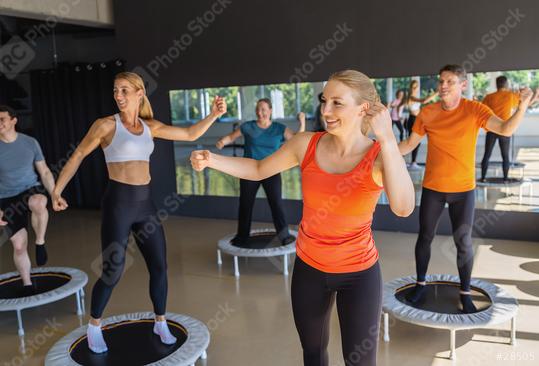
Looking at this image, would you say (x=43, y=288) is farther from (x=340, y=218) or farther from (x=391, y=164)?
(x=391, y=164)

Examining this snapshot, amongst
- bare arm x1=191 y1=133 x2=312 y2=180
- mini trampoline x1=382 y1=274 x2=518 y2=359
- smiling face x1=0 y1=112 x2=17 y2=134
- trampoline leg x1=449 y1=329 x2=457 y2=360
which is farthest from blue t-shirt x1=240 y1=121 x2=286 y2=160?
bare arm x1=191 y1=133 x2=312 y2=180

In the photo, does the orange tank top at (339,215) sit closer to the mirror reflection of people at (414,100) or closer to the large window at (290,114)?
the large window at (290,114)

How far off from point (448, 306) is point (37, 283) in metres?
3.30

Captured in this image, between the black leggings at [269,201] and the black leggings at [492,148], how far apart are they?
2.28 meters

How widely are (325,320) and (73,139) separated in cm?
744

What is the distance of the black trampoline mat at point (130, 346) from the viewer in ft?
10.5

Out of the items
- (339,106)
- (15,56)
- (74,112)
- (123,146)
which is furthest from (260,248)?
(15,56)

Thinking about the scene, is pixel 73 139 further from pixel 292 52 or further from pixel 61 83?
pixel 292 52

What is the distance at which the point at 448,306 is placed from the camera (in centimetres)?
366

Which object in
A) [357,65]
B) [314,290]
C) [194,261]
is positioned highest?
[357,65]

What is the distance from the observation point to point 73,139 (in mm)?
8672

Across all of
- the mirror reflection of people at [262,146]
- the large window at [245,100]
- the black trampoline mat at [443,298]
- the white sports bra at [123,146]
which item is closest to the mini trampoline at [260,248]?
the mirror reflection of people at [262,146]

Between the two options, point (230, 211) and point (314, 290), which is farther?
point (230, 211)

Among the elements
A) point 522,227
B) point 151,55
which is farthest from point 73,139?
point 522,227
